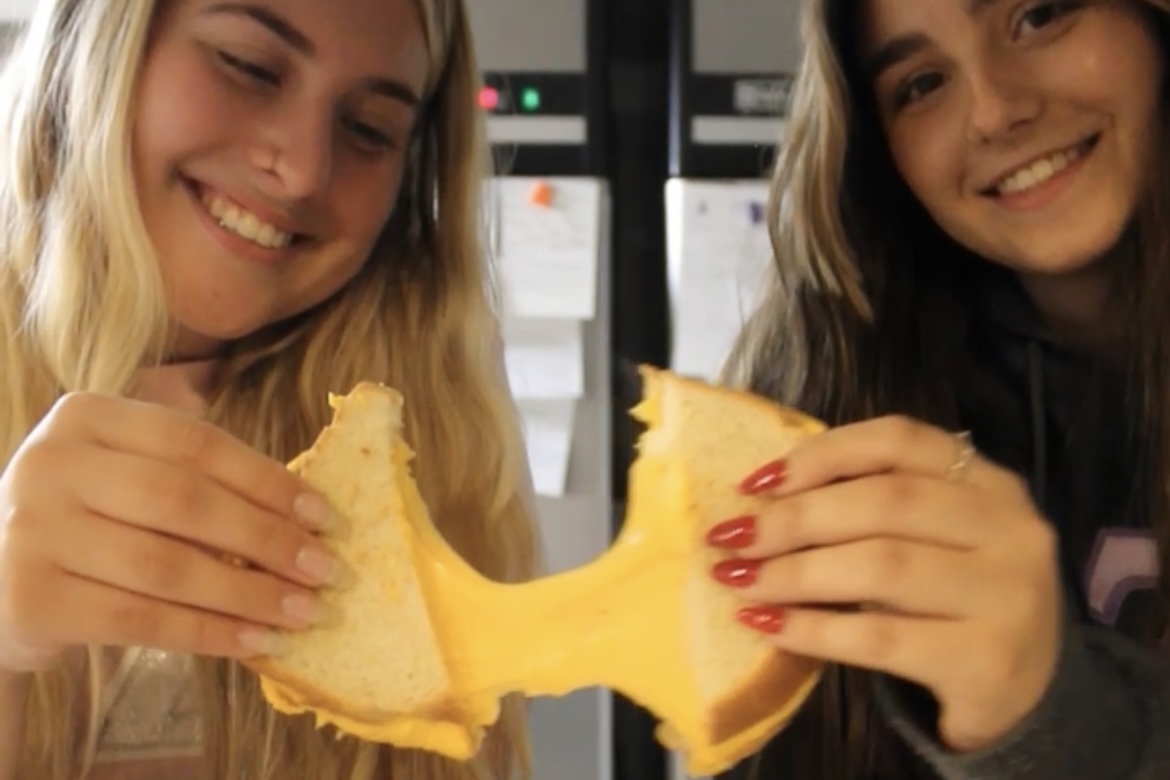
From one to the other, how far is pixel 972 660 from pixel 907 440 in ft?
0.34

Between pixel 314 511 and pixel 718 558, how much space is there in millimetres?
196

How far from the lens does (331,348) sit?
2.90ft

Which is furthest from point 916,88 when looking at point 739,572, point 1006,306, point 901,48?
point 739,572

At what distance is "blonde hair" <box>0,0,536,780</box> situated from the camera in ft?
2.51

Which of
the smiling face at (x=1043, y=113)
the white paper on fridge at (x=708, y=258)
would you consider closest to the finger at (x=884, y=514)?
the smiling face at (x=1043, y=113)

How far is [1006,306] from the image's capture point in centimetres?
92

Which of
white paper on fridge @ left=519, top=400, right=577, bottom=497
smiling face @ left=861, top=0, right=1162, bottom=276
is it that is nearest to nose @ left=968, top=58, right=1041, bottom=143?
smiling face @ left=861, top=0, right=1162, bottom=276

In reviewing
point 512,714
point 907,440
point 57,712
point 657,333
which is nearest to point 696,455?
point 907,440

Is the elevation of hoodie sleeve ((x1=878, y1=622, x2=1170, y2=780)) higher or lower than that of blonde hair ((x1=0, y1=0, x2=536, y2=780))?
lower

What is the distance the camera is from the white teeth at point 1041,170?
812 millimetres

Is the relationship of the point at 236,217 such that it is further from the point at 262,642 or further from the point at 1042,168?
the point at 1042,168

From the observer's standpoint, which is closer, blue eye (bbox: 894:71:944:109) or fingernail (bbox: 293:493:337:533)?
fingernail (bbox: 293:493:337:533)

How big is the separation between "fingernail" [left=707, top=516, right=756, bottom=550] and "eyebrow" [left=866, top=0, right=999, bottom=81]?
460mm

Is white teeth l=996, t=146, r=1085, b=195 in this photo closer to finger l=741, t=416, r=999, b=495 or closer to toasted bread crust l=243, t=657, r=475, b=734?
finger l=741, t=416, r=999, b=495
